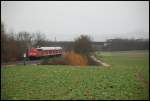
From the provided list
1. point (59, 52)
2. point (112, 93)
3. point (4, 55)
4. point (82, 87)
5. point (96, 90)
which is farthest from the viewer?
point (59, 52)

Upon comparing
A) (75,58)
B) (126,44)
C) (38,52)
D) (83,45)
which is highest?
(83,45)

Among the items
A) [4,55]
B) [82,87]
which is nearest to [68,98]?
[82,87]

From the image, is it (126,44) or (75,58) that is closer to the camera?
(75,58)

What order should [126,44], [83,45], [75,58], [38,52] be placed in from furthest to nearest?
[126,44] → [83,45] → [38,52] → [75,58]

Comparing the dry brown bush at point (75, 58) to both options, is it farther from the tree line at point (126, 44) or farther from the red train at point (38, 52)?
the tree line at point (126, 44)

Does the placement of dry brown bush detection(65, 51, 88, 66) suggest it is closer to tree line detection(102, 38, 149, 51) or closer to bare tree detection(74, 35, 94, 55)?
bare tree detection(74, 35, 94, 55)

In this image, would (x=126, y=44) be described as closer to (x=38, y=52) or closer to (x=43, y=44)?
(x=43, y=44)

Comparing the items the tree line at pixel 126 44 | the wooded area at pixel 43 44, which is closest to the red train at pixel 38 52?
the wooded area at pixel 43 44

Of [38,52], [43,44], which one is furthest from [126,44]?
[38,52]

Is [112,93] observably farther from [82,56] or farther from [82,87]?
[82,56]

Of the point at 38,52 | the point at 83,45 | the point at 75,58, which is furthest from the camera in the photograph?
the point at 83,45

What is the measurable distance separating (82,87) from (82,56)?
3653 centimetres

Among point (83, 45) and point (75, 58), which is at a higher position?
point (83, 45)

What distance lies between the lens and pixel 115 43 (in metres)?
61.6
